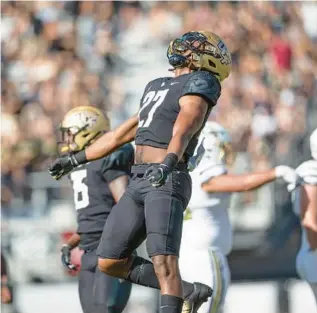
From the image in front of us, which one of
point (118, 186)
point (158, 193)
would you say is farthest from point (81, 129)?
point (158, 193)

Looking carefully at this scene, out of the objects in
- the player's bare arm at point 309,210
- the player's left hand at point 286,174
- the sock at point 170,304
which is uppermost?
the player's left hand at point 286,174

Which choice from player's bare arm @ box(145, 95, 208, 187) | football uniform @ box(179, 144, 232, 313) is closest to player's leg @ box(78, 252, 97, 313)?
football uniform @ box(179, 144, 232, 313)

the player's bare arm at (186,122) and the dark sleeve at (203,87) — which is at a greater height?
the dark sleeve at (203,87)

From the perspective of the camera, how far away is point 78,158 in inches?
237

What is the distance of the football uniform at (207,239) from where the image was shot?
6.47 m

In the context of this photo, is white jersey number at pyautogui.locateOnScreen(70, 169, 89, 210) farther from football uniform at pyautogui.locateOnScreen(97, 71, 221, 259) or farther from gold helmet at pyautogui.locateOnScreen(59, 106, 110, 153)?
football uniform at pyautogui.locateOnScreen(97, 71, 221, 259)

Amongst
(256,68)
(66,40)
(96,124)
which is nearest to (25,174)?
(66,40)

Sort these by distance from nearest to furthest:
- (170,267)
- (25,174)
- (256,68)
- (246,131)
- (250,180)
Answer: (170,267), (250,180), (25,174), (246,131), (256,68)

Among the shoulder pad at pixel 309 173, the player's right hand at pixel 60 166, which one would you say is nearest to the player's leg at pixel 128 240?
the player's right hand at pixel 60 166

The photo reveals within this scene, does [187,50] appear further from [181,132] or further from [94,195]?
[94,195]

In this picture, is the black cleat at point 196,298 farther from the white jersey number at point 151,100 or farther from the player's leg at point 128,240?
the white jersey number at point 151,100

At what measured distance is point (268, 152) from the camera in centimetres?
1163

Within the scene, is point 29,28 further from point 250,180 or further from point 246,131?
point 250,180

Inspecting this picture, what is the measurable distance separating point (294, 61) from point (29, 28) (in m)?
3.65
